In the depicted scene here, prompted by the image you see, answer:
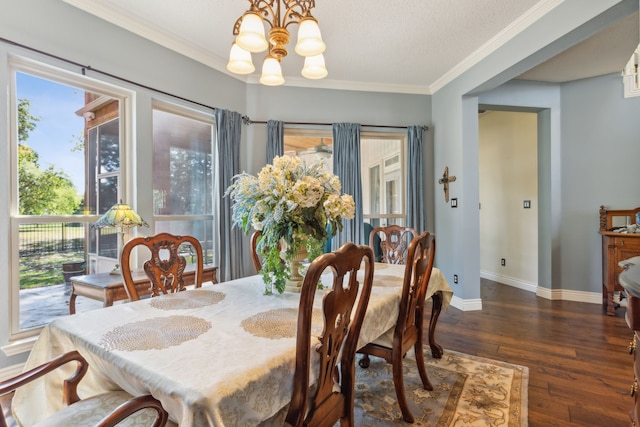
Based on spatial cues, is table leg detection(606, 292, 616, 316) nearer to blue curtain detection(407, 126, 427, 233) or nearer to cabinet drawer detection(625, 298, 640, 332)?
blue curtain detection(407, 126, 427, 233)

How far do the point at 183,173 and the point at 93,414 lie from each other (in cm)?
261

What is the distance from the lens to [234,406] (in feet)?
2.60

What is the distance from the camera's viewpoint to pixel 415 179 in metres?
4.05

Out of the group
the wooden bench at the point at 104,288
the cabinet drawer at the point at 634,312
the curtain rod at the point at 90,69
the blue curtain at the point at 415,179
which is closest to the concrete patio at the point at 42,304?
the wooden bench at the point at 104,288

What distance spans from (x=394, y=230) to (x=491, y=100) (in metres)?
2.31

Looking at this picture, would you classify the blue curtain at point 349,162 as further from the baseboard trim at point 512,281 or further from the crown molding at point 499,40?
the baseboard trim at point 512,281

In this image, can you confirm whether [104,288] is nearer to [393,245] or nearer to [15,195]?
[15,195]

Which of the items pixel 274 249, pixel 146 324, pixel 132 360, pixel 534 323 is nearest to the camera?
pixel 132 360

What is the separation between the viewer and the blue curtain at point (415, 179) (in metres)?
4.02

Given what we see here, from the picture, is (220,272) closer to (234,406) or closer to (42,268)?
(42,268)

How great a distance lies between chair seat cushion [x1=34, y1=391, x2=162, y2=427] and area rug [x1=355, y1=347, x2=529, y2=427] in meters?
1.16

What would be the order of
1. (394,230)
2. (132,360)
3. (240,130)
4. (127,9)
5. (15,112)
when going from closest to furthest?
(132,360) < (15,112) < (127,9) < (394,230) < (240,130)

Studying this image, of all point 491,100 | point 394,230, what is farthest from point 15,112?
point 491,100

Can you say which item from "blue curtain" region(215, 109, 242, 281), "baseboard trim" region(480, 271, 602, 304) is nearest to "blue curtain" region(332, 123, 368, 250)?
"blue curtain" region(215, 109, 242, 281)
